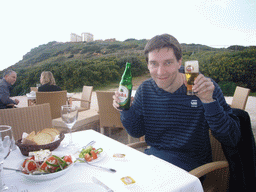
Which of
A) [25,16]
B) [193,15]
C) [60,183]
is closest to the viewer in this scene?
[60,183]

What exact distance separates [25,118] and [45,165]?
1.18 meters

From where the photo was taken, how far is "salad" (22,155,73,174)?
74 cm

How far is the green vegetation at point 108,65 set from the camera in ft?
38.9

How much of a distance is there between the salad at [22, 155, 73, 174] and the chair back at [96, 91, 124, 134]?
2227 mm

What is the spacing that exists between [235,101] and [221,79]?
403 inches

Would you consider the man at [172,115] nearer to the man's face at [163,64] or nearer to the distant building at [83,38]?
the man's face at [163,64]

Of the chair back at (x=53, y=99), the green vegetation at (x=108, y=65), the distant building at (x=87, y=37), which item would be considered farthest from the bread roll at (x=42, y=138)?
the distant building at (x=87, y=37)

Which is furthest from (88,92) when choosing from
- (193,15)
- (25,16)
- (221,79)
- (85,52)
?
(85,52)

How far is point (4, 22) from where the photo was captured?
51.8 feet

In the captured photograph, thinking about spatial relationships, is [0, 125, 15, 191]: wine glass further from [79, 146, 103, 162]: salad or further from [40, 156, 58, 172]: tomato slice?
[79, 146, 103, 162]: salad

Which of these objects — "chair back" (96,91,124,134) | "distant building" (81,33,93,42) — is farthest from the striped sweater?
"distant building" (81,33,93,42)

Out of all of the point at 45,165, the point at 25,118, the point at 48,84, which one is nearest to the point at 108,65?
the point at 48,84

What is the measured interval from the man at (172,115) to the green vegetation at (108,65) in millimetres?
5280

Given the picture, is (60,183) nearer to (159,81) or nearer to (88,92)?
(159,81)
